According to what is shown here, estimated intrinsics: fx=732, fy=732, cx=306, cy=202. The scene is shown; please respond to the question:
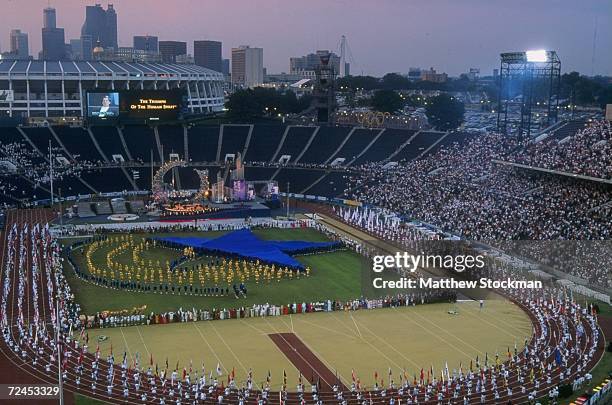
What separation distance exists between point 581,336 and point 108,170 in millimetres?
66161

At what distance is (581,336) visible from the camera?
1507 inches

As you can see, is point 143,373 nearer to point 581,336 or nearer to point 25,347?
point 25,347

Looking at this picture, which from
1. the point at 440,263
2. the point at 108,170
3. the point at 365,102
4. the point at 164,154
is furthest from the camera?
the point at 365,102

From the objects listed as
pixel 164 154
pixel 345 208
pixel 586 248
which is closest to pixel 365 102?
pixel 164 154

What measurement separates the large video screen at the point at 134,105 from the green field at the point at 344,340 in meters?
64.4

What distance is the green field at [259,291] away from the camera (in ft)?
143

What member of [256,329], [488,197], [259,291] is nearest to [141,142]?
[488,197]

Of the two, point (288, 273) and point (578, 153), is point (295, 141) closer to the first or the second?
point (578, 153)

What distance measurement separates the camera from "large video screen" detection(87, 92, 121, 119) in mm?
97312

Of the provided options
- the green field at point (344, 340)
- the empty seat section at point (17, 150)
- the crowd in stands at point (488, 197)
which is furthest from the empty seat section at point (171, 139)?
the green field at point (344, 340)

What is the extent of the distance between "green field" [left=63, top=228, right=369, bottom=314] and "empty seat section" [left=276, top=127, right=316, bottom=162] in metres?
44.1

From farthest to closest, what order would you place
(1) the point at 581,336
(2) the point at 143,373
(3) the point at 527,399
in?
1. (1) the point at 581,336
2. (2) the point at 143,373
3. (3) the point at 527,399

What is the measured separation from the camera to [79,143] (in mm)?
95375

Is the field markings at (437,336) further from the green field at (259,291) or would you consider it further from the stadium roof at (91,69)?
→ the stadium roof at (91,69)
